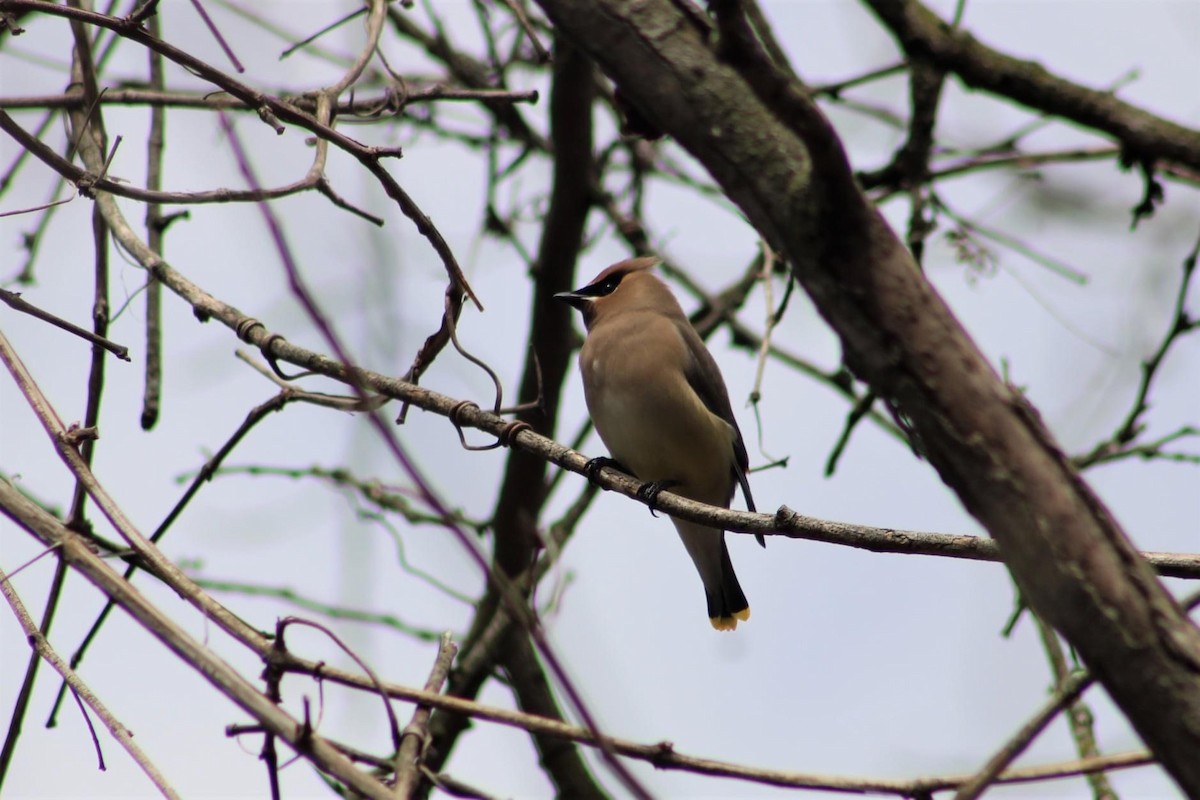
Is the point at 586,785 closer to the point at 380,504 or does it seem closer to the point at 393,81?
the point at 380,504

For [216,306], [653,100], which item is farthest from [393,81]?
[653,100]

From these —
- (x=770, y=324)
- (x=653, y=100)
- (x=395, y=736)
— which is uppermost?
(x=770, y=324)

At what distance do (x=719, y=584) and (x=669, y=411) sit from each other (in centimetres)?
113

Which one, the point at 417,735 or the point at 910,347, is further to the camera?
the point at 417,735

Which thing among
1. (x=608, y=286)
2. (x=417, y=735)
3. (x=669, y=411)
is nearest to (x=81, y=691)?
(x=417, y=735)

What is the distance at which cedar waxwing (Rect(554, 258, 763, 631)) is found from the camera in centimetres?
543

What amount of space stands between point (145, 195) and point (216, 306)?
582 mm

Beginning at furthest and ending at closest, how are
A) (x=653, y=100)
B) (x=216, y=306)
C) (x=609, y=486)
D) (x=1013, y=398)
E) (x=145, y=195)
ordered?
(x=609, y=486), (x=216, y=306), (x=145, y=195), (x=653, y=100), (x=1013, y=398)

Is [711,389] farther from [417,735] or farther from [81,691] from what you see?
[81,691]

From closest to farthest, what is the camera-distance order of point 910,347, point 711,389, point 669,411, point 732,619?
point 910,347 < point 669,411 < point 711,389 < point 732,619

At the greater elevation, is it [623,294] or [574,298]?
[623,294]

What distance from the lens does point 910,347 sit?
1679 millimetres

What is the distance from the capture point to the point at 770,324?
473cm

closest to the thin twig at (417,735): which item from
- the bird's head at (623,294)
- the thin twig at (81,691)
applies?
the thin twig at (81,691)
